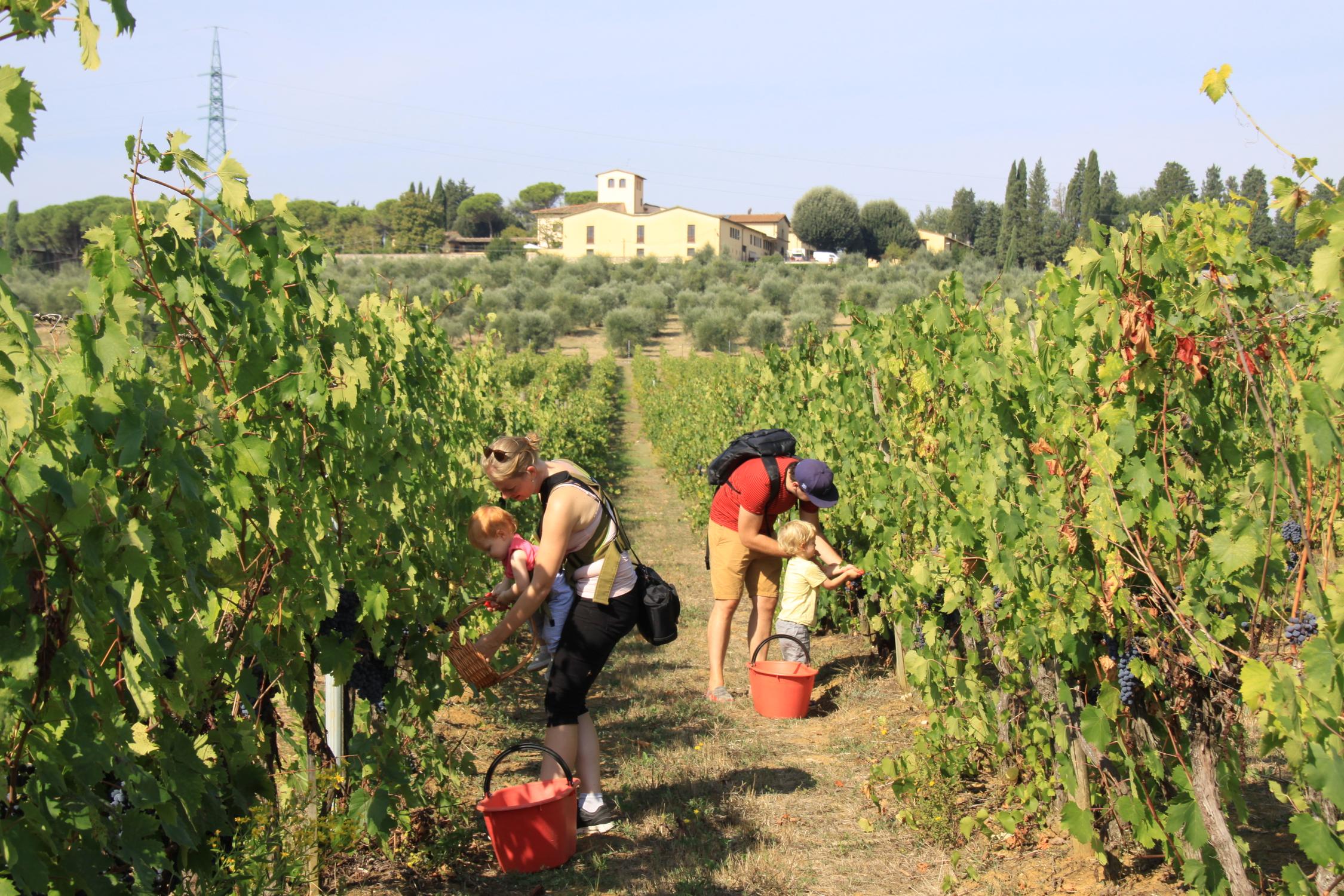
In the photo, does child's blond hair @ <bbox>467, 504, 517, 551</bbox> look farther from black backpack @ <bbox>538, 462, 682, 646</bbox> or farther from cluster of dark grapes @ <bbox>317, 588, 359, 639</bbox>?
cluster of dark grapes @ <bbox>317, 588, 359, 639</bbox>

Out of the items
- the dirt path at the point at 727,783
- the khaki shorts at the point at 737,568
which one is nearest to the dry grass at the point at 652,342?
the dirt path at the point at 727,783

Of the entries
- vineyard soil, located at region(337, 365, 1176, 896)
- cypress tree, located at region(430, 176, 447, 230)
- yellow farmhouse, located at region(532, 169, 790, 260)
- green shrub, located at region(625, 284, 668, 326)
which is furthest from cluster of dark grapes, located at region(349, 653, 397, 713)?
cypress tree, located at region(430, 176, 447, 230)

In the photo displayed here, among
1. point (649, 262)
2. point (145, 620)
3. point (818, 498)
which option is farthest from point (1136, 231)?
point (649, 262)

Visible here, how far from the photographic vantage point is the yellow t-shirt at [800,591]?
5645 mm

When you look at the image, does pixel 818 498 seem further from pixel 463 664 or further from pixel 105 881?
pixel 105 881

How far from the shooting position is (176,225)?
2.75 m

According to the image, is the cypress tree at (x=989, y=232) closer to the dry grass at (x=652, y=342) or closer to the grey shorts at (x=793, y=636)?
the dry grass at (x=652, y=342)

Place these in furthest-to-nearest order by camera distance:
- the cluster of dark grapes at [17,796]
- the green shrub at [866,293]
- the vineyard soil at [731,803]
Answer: the green shrub at [866,293], the vineyard soil at [731,803], the cluster of dark grapes at [17,796]

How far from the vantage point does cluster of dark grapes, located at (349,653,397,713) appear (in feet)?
11.1

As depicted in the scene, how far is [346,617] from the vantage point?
129 inches

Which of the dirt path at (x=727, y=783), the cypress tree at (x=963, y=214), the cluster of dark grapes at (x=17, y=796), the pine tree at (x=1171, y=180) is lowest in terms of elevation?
the dirt path at (x=727, y=783)

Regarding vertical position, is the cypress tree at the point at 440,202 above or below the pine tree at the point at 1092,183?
above

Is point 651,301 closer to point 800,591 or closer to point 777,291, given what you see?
point 777,291

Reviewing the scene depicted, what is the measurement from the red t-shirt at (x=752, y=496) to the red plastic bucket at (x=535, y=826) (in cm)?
195
